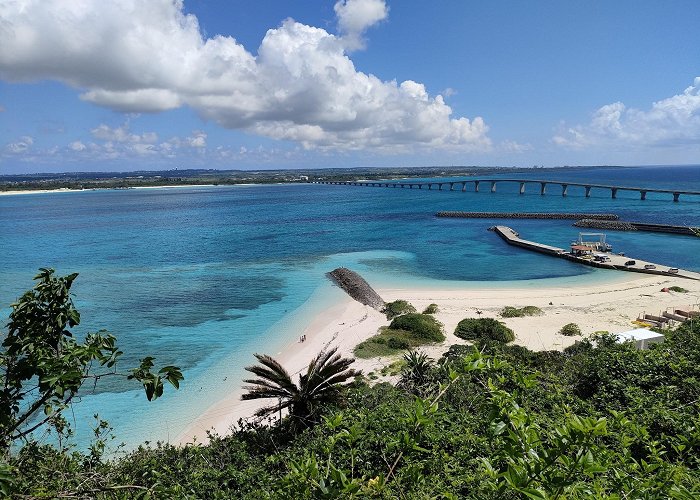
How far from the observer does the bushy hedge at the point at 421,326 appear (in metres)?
27.6

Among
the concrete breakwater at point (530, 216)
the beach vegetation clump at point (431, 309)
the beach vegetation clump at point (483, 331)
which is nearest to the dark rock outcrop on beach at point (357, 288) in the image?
the beach vegetation clump at point (431, 309)

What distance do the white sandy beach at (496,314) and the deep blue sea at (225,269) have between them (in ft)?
5.66

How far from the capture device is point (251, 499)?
804cm

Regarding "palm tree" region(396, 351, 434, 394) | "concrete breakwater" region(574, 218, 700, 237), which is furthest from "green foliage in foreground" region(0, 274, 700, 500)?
"concrete breakwater" region(574, 218, 700, 237)

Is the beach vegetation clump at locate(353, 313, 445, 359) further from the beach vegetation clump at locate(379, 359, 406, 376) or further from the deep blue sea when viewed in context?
the deep blue sea

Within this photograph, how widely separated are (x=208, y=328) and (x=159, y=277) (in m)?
20.7

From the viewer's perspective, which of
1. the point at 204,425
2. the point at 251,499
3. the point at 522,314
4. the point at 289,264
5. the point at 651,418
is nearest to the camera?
the point at 251,499

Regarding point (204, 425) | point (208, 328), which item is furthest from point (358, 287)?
→ point (204, 425)

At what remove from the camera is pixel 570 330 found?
27.5 m

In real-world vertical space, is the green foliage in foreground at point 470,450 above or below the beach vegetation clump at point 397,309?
above

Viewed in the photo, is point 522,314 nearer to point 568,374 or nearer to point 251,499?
point 568,374

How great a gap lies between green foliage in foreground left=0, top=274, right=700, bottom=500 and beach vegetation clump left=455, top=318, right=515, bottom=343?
10473mm

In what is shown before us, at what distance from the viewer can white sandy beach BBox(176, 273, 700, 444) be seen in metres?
23.9

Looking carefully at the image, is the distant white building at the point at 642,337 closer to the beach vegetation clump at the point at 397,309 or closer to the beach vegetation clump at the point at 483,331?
the beach vegetation clump at the point at 483,331
